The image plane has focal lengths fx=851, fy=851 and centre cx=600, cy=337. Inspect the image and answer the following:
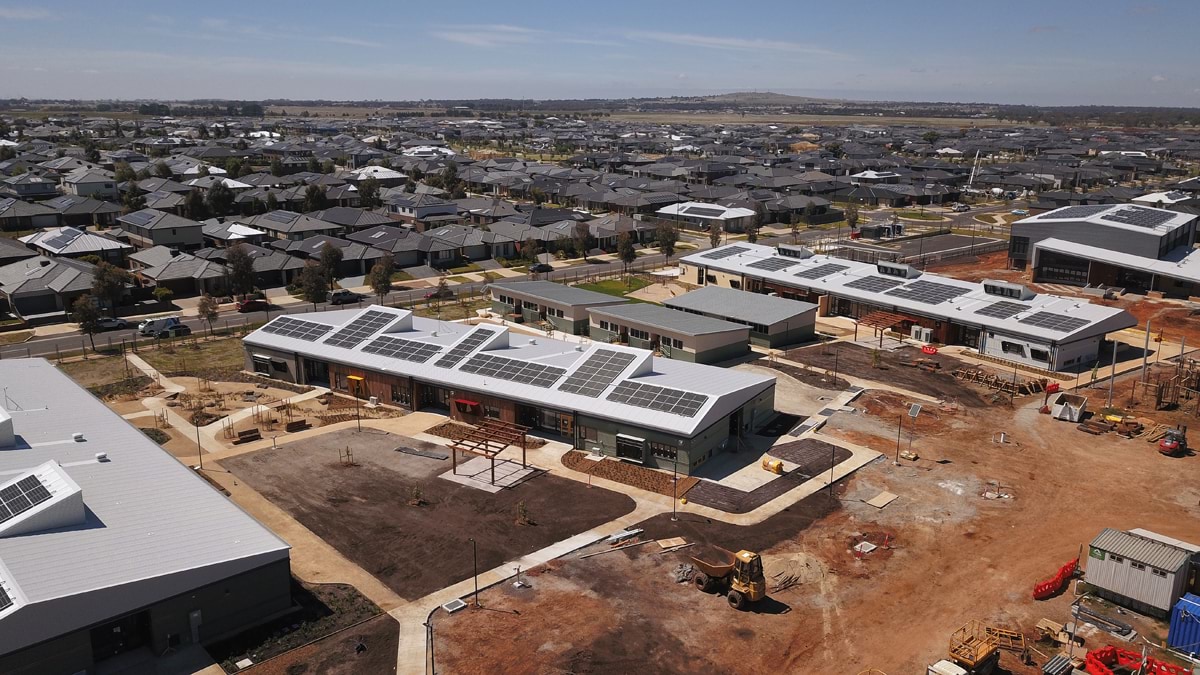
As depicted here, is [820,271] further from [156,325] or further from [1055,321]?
[156,325]

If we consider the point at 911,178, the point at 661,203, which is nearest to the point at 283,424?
the point at 661,203

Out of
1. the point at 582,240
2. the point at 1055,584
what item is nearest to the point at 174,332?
the point at 582,240

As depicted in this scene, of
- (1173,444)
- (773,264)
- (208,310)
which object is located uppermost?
(773,264)

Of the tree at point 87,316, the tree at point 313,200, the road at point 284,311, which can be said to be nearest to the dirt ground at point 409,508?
the tree at point 87,316

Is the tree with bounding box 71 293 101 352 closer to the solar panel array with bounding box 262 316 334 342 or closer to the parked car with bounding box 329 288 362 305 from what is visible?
the solar panel array with bounding box 262 316 334 342

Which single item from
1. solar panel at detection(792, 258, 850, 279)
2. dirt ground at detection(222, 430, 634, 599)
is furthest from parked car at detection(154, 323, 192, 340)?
solar panel at detection(792, 258, 850, 279)

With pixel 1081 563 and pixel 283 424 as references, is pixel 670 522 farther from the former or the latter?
pixel 283 424
